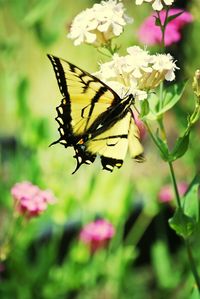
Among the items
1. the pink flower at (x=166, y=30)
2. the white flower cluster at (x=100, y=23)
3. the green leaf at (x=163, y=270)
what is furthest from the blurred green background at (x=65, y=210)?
the white flower cluster at (x=100, y=23)

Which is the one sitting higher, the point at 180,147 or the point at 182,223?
the point at 180,147

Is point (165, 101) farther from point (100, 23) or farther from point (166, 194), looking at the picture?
point (166, 194)

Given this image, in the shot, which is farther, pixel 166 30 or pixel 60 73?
pixel 166 30

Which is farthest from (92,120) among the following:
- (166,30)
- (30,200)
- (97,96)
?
(166,30)

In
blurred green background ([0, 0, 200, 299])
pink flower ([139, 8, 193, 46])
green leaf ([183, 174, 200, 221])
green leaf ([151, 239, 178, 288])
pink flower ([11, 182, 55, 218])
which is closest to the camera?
green leaf ([183, 174, 200, 221])

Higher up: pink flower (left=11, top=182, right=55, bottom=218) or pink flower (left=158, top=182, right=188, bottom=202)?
pink flower (left=11, top=182, right=55, bottom=218)

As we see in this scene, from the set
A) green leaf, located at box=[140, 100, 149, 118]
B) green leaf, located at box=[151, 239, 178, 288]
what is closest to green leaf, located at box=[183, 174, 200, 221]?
green leaf, located at box=[140, 100, 149, 118]

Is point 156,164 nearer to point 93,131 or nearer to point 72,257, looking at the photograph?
point 72,257

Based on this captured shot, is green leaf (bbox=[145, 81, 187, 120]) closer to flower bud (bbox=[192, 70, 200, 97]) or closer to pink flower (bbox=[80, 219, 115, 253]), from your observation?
flower bud (bbox=[192, 70, 200, 97])
